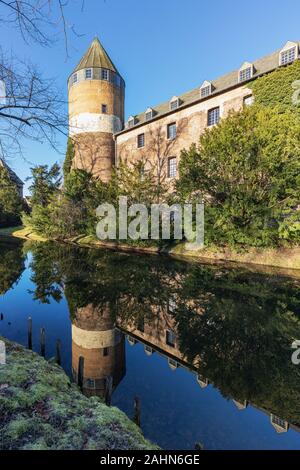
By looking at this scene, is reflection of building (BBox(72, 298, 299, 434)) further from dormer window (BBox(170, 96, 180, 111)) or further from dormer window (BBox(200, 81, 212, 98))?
dormer window (BBox(170, 96, 180, 111))

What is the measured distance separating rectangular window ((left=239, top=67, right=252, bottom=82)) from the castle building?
3.2 inches

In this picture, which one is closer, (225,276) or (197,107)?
(225,276)

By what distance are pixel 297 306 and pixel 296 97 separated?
Answer: 14.9m

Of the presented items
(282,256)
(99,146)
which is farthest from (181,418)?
(99,146)

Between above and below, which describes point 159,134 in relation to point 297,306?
above

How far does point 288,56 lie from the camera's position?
1853cm

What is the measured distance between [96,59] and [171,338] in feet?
116

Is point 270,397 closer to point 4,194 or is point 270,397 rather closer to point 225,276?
point 225,276

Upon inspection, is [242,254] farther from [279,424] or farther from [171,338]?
[279,424]

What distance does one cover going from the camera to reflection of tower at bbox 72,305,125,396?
16.6 ft

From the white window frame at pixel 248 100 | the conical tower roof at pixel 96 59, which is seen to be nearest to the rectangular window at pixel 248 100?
the white window frame at pixel 248 100

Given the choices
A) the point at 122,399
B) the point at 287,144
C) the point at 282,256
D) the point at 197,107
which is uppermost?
the point at 197,107

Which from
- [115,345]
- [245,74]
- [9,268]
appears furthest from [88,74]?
[115,345]

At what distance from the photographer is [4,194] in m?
43.4
